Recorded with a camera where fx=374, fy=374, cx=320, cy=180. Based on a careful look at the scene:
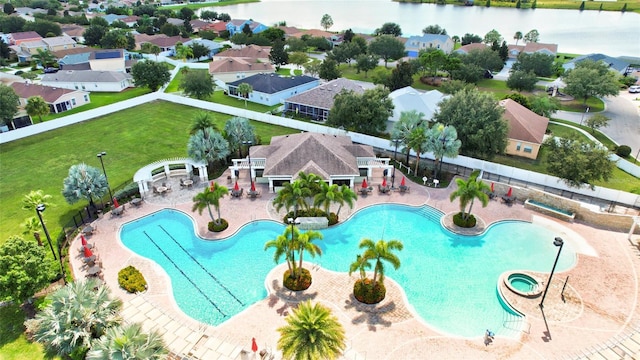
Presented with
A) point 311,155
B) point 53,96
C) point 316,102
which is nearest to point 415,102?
point 316,102

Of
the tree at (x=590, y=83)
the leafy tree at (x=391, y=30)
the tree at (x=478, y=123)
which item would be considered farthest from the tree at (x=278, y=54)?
the tree at (x=590, y=83)

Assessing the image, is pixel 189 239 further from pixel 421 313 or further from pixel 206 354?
pixel 421 313

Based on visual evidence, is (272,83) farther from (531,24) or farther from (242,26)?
(531,24)

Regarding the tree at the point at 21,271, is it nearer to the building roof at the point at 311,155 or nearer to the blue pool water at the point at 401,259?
the blue pool water at the point at 401,259

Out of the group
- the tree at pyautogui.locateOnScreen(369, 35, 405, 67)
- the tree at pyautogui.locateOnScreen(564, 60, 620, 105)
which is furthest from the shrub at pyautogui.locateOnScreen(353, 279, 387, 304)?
the tree at pyautogui.locateOnScreen(369, 35, 405, 67)

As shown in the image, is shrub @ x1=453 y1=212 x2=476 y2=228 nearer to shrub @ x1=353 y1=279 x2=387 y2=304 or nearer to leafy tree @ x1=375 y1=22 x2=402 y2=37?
shrub @ x1=353 y1=279 x2=387 y2=304

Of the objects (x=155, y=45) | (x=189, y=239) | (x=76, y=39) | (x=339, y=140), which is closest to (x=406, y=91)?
(x=339, y=140)
